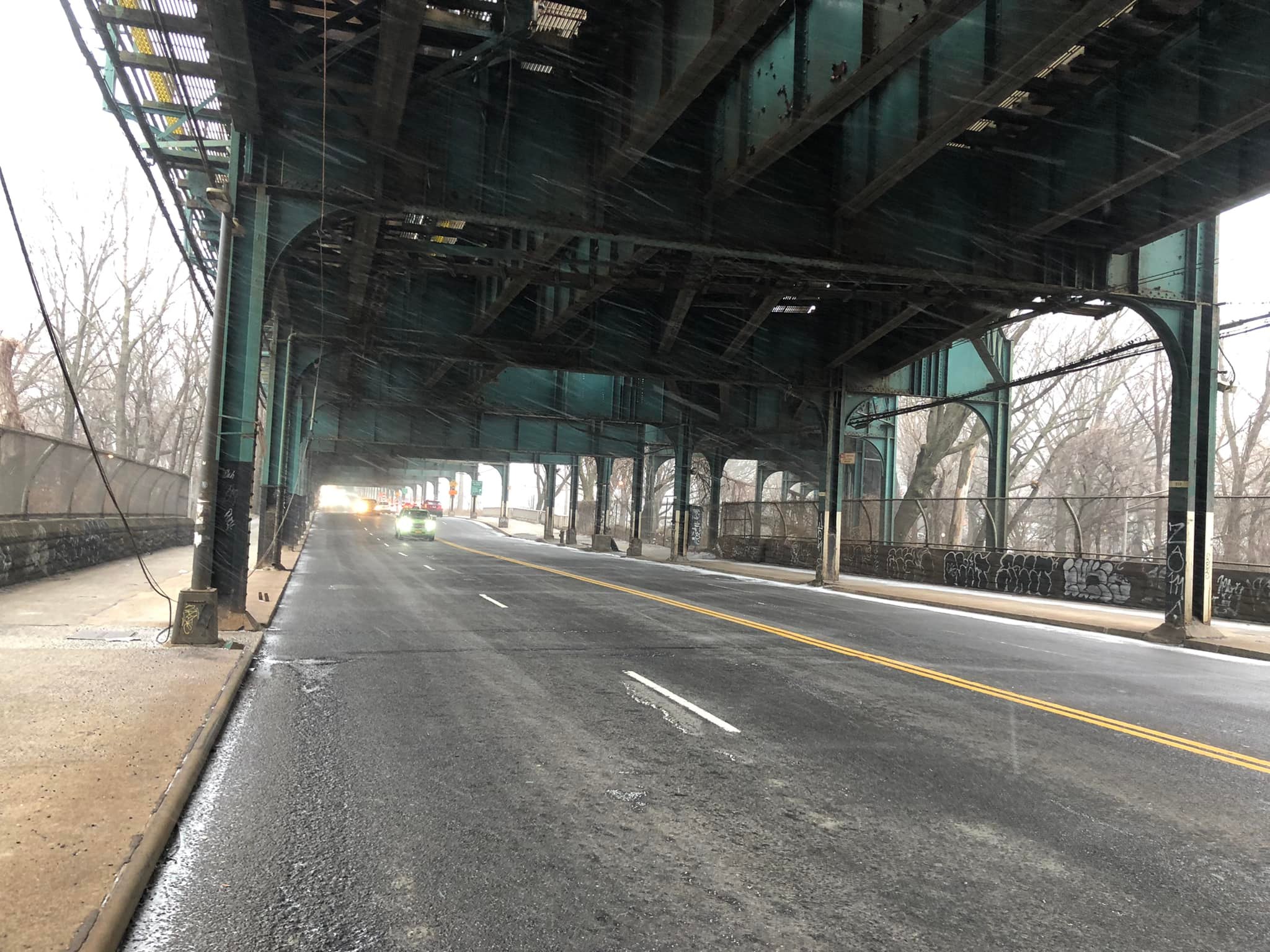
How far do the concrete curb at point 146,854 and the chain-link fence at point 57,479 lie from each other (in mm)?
11152

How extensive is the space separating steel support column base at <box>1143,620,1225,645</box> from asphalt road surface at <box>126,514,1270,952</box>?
3.37m

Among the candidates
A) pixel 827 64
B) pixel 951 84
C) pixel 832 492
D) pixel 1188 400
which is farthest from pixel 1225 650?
pixel 832 492

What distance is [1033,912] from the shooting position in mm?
3930

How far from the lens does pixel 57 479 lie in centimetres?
1723

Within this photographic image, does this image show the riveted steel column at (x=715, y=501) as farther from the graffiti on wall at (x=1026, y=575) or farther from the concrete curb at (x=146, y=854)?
the concrete curb at (x=146, y=854)

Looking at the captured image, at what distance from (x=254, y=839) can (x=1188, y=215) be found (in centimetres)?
1602

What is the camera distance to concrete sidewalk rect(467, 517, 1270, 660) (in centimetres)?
1434

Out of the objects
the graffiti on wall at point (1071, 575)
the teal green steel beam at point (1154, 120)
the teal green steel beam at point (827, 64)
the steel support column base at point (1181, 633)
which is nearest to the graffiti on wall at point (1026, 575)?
the graffiti on wall at point (1071, 575)

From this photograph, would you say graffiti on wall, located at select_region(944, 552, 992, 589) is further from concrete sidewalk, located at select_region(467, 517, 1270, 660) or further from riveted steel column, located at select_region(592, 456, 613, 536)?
riveted steel column, located at select_region(592, 456, 613, 536)

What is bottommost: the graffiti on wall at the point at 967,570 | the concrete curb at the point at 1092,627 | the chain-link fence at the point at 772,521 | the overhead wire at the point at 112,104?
the concrete curb at the point at 1092,627

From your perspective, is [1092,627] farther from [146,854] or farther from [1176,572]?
[146,854]

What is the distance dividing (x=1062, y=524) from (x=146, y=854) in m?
52.1

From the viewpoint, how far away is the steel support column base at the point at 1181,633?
1453 cm

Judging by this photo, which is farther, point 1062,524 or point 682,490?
point 1062,524
